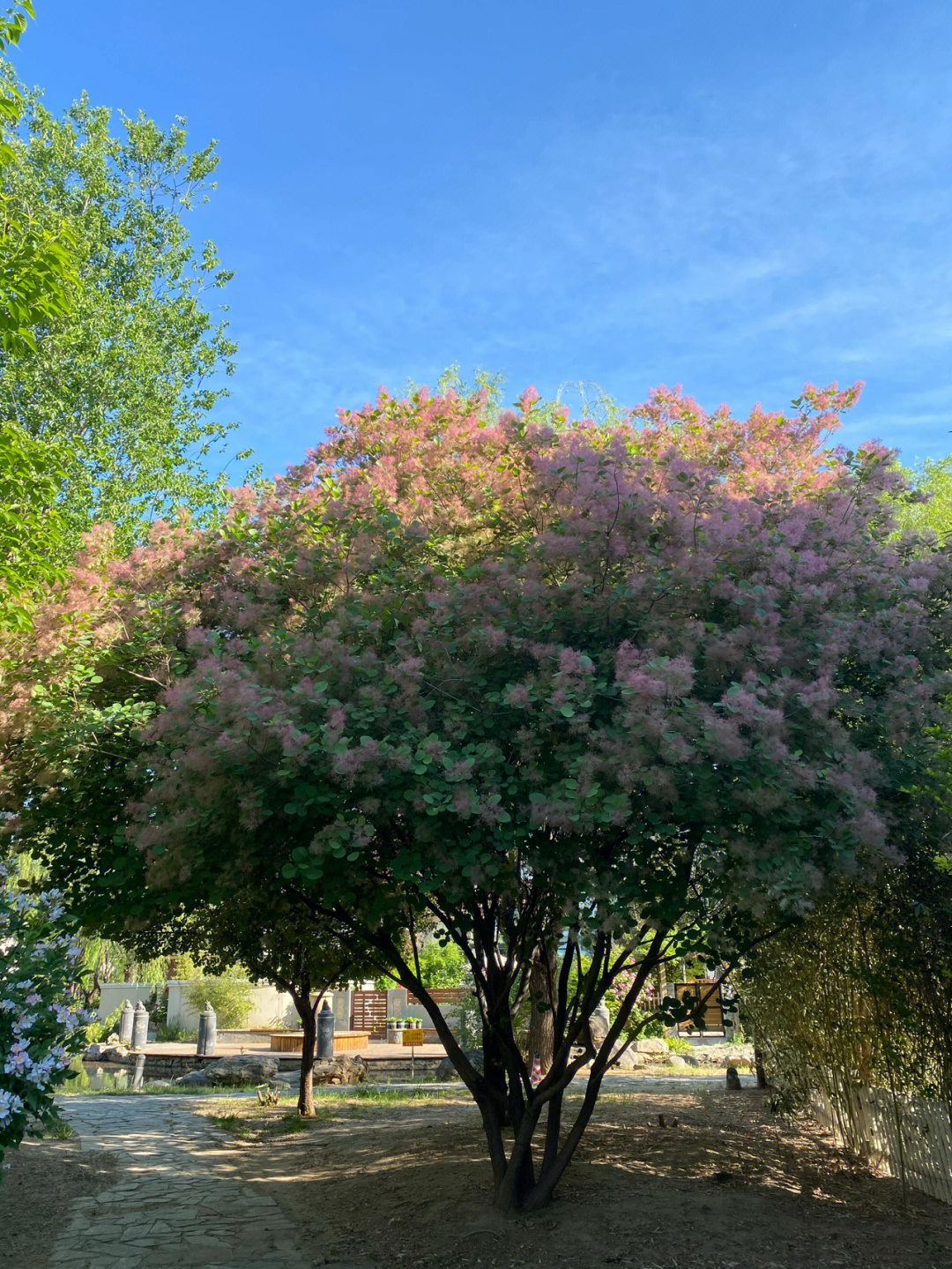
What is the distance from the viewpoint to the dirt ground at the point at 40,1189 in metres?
6.34

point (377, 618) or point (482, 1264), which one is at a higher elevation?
point (377, 618)

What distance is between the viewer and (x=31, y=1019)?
4.18 m

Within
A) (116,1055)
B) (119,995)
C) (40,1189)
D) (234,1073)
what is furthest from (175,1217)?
(119,995)

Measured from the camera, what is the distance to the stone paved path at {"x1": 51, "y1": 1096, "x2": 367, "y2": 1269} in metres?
6.12

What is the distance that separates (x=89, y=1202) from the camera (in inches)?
306

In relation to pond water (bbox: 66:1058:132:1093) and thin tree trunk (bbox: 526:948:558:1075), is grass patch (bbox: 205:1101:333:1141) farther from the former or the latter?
pond water (bbox: 66:1058:132:1093)

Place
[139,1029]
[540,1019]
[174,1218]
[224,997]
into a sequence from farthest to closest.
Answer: [224,997]
[139,1029]
[540,1019]
[174,1218]

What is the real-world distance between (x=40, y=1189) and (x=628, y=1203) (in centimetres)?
524

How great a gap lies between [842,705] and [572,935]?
2.67m

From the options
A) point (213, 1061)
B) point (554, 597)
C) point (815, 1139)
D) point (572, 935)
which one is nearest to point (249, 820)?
point (554, 597)

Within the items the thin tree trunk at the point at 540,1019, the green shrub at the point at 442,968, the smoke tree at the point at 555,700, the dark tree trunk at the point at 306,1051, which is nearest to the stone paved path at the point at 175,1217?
the dark tree trunk at the point at 306,1051

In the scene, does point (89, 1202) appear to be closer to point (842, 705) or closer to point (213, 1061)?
point (842, 705)

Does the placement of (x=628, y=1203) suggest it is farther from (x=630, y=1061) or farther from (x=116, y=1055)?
(x=116, y=1055)

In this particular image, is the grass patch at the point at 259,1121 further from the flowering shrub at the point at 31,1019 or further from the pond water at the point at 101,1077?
the flowering shrub at the point at 31,1019
